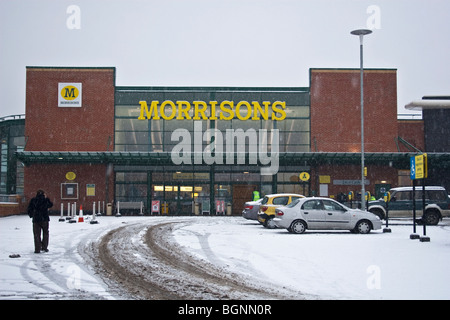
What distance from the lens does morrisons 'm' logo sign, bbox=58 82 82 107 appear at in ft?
121

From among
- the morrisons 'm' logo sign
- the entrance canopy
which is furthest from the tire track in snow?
the morrisons 'm' logo sign

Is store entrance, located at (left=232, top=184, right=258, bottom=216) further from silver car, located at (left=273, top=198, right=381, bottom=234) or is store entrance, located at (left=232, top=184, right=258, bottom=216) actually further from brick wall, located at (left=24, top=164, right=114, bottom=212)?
silver car, located at (left=273, top=198, right=381, bottom=234)

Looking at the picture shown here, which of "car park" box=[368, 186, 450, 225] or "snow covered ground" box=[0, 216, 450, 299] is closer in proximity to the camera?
"snow covered ground" box=[0, 216, 450, 299]

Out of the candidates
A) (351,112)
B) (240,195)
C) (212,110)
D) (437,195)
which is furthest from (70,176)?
(437,195)

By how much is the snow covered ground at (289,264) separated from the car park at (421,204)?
5918mm

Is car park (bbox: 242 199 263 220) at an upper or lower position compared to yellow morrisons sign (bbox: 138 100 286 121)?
lower

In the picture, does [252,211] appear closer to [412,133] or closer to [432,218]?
[432,218]

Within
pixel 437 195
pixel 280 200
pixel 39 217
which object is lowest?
pixel 39 217

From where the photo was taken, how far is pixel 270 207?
22594 millimetres

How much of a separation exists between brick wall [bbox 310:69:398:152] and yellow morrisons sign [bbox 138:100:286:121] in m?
2.72

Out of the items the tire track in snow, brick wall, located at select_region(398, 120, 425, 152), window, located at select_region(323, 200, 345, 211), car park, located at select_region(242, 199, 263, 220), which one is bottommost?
the tire track in snow

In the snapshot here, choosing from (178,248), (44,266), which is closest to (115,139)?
(178,248)

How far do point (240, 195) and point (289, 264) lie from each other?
25003mm
